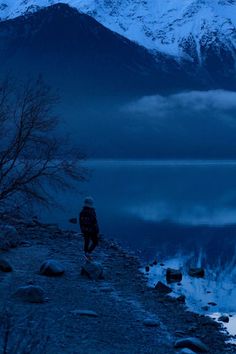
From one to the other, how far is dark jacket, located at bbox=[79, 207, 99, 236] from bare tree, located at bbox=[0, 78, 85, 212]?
1.18 m

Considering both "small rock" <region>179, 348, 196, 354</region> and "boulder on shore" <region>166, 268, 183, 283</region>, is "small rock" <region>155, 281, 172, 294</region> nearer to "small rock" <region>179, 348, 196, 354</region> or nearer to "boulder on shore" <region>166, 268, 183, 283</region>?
"boulder on shore" <region>166, 268, 183, 283</region>

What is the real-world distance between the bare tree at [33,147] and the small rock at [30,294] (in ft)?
14.0

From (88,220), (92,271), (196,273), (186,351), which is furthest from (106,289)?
(196,273)

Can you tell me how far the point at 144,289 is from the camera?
67.6 feet

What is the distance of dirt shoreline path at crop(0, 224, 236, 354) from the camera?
12.8m

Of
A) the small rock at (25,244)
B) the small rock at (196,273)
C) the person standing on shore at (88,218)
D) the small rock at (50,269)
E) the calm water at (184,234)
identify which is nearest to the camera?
the small rock at (50,269)

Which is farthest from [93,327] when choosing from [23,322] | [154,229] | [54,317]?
[154,229]

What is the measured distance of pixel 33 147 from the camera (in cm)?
2027

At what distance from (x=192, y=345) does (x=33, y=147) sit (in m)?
9.53

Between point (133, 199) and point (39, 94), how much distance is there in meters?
60.3

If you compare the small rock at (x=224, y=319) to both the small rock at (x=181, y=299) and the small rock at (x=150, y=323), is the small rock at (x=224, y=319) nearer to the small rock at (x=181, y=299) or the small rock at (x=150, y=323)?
the small rock at (x=181, y=299)

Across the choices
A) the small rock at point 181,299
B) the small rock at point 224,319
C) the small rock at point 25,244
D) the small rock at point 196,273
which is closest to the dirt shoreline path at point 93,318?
the small rock at point 181,299

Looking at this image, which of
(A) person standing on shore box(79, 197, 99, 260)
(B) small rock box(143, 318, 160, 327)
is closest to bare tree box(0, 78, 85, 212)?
(A) person standing on shore box(79, 197, 99, 260)

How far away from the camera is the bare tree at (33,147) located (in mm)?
19562
